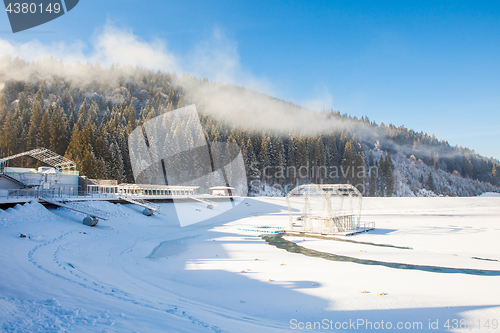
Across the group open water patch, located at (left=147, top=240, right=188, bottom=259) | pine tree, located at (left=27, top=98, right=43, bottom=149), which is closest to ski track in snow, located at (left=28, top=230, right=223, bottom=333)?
open water patch, located at (left=147, top=240, right=188, bottom=259)

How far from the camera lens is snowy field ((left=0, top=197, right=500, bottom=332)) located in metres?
5.36

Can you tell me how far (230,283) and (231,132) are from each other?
204ft

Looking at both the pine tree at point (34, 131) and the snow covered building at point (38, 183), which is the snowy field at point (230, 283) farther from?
the pine tree at point (34, 131)

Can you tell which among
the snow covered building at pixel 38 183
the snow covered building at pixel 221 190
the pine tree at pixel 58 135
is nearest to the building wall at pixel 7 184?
the snow covered building at pixel 38 183

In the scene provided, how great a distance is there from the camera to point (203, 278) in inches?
389

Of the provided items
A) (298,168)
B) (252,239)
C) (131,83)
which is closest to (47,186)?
(252,239)

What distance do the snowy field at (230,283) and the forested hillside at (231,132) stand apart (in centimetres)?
3484

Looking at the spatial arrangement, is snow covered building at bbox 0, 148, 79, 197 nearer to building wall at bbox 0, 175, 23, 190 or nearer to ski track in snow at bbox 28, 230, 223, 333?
building wall at bbox 0, 175, 23, 190

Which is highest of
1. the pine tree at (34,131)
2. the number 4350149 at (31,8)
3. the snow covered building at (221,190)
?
the pine tree at (34,131)

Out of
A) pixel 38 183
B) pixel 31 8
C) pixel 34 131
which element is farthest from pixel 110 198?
pixel 34 131

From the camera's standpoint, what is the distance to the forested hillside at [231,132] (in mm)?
53906

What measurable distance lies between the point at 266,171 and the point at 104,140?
1374 inches

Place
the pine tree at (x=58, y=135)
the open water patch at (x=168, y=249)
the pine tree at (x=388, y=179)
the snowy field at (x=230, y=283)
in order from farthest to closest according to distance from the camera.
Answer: the pine tree at (x=388, y=179) → the pine tree at (x=58, y=135) → the open water patch at (x=168, y=249) → the snowy field at (x=230, y=283)

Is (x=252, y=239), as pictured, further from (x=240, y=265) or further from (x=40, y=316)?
(x=40, y=316)
